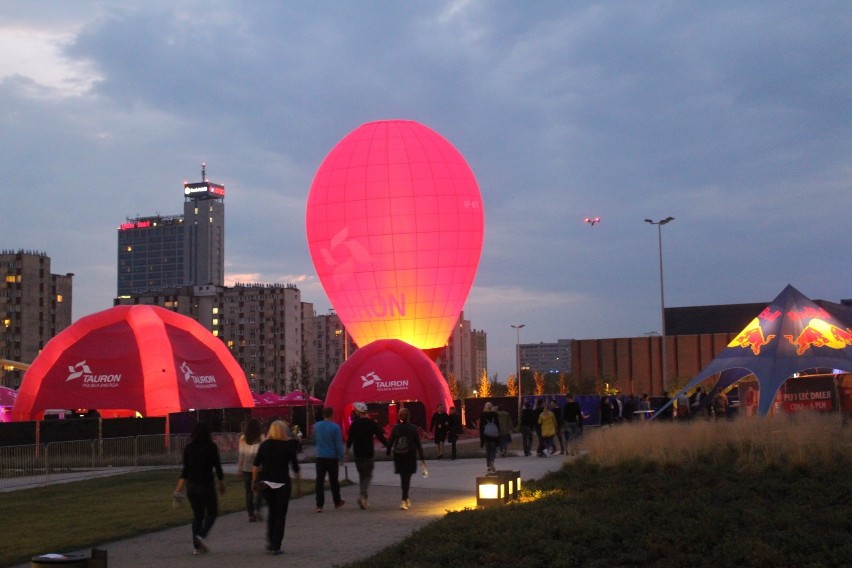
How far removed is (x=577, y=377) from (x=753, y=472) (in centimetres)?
8298

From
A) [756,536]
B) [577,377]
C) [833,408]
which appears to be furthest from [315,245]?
[577,377]

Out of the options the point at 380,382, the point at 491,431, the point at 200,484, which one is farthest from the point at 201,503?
the point at 380,382

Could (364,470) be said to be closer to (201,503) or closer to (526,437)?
(201,503)

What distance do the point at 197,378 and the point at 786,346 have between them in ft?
81.3

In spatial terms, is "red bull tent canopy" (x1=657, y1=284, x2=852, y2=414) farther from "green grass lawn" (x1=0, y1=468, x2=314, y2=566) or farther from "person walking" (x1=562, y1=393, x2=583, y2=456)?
"green grass lawn" (x1=0, y1=468, x2=314, y2=566)

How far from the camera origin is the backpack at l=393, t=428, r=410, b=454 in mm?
18141

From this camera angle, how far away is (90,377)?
4500 cm

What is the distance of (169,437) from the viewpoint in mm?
35031

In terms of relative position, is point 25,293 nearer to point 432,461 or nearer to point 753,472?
point 432,461

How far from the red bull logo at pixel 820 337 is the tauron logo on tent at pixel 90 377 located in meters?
26.0

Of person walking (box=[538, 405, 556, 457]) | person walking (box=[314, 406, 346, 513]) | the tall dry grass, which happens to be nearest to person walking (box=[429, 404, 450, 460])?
person walking (box=[538, 405, 556, 457])

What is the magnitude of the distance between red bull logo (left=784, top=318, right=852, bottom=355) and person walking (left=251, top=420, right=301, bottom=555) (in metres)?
24.2

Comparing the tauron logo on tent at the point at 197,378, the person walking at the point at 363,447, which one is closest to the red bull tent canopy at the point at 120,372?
the tauron logo on tent at the point at 197,378

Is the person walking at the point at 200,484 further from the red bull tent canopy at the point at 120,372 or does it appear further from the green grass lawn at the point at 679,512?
the red bull tent canopy at the point at 120,372
